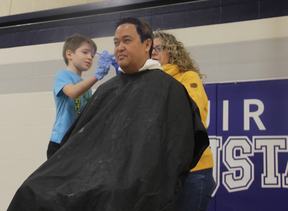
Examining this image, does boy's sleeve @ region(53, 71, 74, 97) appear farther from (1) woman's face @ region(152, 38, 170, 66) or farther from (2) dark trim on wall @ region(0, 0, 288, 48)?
(2) dark trim on wall @ region(0, 0, 288, 48)

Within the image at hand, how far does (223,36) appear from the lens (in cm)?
301

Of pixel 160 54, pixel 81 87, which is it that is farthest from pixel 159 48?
pixel 81 87

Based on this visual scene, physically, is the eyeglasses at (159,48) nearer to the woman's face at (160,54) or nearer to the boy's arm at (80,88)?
the woman's face at (160,54)

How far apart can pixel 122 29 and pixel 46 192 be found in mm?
830

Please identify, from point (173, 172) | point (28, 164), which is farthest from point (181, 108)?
point (28, 164)

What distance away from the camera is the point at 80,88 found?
1.70 m

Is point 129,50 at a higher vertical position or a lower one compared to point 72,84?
higher

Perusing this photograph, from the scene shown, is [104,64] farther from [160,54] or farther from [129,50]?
[129,50]

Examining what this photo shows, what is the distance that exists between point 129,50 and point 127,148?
0.52 meters

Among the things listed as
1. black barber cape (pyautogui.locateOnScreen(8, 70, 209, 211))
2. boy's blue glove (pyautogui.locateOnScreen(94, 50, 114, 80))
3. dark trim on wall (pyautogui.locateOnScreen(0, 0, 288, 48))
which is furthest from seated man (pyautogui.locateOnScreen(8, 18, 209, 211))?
dark trim on wall (pyautogui.locateOnScreen(0, 0, 288, 48))

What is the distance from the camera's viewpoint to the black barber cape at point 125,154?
976 mm

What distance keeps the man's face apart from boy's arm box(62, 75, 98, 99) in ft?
1.19

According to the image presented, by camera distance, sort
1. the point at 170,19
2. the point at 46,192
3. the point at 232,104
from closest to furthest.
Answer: the point at 46,192, the point at 232,104, the point at 170,19

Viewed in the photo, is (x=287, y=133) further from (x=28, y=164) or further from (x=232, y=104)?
(x=28, y=164)
